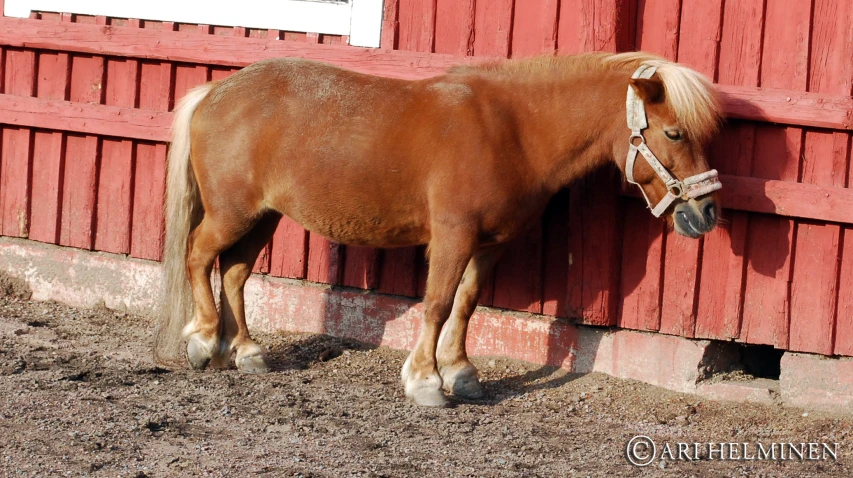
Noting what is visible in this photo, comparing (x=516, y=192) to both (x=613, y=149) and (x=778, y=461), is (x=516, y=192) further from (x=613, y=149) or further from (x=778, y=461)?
(x=778, y=461)

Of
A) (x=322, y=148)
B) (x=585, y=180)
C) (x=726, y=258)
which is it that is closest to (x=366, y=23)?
(x=322, y=148)

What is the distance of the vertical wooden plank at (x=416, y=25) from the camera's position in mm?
6121

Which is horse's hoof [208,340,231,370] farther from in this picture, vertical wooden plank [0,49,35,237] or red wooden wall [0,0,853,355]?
vertical wooden plank [0,49,35,237]

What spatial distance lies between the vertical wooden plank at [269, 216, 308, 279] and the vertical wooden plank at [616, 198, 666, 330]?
208cm

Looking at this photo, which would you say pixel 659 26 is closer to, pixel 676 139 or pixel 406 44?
pixel 676 139

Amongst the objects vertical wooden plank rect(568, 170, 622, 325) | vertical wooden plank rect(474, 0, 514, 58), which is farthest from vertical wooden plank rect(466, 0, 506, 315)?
vertical wooden plank rect(568, 170, 622, 325)

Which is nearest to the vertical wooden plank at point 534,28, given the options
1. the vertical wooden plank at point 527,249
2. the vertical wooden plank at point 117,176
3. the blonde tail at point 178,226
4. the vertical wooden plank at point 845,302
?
the vertical wooden plank at point 527,249

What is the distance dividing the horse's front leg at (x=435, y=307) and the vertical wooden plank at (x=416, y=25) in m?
1.47

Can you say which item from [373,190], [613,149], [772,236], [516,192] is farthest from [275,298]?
[772,236]

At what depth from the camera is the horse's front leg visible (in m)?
5.19

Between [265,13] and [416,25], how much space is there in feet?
3.40

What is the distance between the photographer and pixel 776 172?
5379 millimetres

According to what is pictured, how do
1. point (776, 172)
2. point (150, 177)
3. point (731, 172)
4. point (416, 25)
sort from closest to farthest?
point (776, 172) < point (731, 172) < point (416, 25) < point (150, 177)

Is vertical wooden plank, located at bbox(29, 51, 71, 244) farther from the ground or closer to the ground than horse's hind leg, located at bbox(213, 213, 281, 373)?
farther from the ground
